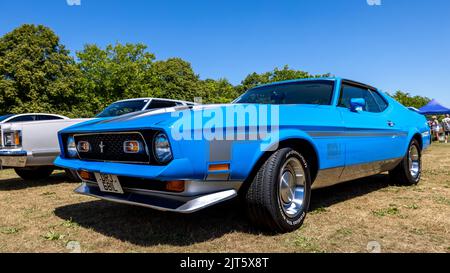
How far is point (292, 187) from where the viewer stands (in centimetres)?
308

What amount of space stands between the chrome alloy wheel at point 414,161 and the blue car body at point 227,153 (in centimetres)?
119

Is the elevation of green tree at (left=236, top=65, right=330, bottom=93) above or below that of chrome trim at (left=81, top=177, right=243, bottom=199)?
above

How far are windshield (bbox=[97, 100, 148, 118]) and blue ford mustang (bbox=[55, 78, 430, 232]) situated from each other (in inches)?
139

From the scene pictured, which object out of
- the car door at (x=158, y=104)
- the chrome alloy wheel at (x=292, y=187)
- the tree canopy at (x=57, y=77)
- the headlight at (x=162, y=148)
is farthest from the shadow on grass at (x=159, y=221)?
the tree canopy at (x=57, y=77)

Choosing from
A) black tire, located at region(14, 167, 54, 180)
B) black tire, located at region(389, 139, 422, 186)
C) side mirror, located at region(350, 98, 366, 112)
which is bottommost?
black tire, located at region(14, 167, 54, 180)

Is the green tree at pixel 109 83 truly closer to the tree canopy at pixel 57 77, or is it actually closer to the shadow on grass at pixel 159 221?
the tree canopy at pixel 57 77

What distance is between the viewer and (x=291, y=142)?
9.92 ft

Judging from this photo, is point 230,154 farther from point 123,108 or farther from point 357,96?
point 123,108

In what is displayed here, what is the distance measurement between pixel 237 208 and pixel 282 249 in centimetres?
125

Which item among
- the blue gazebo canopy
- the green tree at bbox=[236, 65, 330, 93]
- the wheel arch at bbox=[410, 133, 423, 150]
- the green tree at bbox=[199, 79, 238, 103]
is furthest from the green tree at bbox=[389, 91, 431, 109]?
the wheel arch at bbox=[410, 133, 423, 150]

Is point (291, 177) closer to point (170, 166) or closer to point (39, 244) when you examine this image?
point (170, 166)

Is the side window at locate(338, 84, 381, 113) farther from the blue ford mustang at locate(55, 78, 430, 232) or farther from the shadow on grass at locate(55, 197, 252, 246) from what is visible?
the shadow on grass at locate(55, 197, 252, 246)

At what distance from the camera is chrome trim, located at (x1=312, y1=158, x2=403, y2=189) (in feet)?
10.9

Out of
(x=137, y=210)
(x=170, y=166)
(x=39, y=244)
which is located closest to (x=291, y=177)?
(x=170, y=166)
